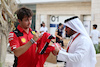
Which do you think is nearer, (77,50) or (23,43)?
(23,43)

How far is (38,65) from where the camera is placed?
3094 mm

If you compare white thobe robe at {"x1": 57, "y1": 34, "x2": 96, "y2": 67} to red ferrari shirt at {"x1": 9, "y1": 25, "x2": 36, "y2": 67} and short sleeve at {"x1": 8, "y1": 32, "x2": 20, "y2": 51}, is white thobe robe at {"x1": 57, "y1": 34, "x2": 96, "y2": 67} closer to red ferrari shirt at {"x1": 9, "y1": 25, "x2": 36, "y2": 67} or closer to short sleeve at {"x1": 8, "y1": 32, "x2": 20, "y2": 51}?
red ferrari shirt at {"x1": 9, "y1": 25, "x2": 36, "y2": 67}

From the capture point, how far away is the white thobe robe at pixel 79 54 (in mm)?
3129

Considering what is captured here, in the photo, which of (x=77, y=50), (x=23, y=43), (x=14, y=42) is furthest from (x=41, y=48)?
(x=77, y=50)

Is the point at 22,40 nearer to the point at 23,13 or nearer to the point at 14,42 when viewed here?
the point at 14,42

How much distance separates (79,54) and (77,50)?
81 mm

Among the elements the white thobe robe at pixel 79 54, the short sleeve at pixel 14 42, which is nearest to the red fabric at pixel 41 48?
the white thobe robe at pixel 79 54

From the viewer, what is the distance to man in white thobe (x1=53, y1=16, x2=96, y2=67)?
3.14 m

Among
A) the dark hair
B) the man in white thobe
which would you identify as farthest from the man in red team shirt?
the man in white thobe

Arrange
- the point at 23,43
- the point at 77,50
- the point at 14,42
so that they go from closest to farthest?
the point at 14,42 → the point at 23,43 → the point at 77,50

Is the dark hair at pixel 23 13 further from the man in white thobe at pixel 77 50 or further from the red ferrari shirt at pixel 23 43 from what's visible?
the man in white thobe at pixel 77 50

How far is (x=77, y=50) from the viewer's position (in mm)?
3146

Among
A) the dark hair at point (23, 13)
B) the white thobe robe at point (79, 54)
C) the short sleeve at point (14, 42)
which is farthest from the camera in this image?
the white thobe robe at point (79, 54)

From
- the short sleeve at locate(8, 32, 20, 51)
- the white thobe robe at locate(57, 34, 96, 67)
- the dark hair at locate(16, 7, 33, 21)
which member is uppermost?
the dark hair at locate(16, 7, 33, 21)
